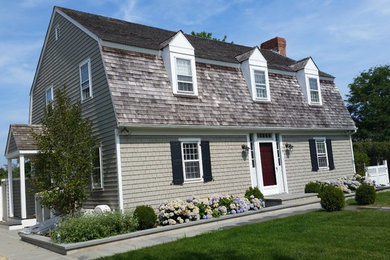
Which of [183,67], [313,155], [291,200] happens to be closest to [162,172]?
[183,67]

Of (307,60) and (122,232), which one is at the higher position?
(307,60)

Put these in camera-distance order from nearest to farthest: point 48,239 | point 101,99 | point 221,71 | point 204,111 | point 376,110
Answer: point 48,239 < point 101,99 < point 204,111 < point 221,71 < point 376,110

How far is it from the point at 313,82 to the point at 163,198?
1058cm

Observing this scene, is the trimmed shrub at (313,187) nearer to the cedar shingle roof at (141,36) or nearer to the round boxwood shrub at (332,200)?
the round boxwood shrub at (332,200)

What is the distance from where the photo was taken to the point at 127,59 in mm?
12766

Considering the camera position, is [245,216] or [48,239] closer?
[48,239]

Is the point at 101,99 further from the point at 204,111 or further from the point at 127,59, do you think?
the point at 204,111

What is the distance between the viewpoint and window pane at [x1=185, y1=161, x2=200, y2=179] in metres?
13.1

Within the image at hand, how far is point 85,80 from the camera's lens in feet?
45.0

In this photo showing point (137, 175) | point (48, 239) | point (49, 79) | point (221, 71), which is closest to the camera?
point (48, 239)

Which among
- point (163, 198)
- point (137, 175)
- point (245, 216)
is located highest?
point (137, 175)

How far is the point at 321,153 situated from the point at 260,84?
4.64 m

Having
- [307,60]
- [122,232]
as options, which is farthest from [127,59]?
[307,60]

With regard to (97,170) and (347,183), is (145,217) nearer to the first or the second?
(97,170)
